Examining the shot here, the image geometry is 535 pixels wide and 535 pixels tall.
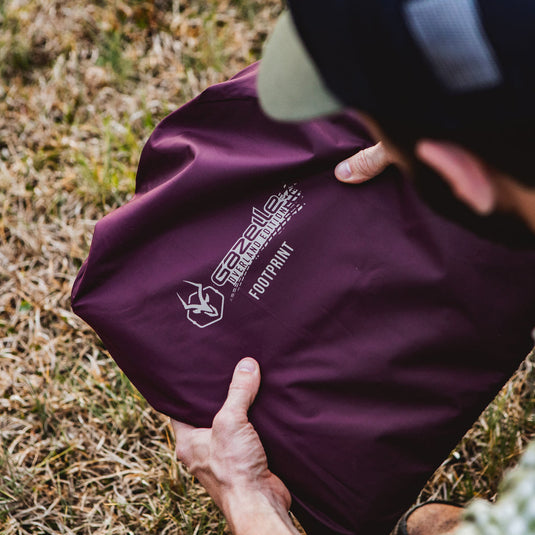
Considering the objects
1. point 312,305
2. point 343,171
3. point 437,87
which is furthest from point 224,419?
point 437,87

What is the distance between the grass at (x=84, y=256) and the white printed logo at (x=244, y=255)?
0.64m

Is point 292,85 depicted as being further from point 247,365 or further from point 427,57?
point 247,365

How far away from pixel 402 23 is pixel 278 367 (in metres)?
0.83

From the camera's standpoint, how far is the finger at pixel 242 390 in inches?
54.7

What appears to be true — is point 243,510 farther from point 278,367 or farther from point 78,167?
point 78,167

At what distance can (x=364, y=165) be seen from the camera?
4.50ft

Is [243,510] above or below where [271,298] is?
below

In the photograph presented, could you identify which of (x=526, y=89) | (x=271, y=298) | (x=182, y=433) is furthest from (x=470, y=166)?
(x=182, y=433)

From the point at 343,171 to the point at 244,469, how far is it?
0.68 meters

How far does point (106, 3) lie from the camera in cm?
297

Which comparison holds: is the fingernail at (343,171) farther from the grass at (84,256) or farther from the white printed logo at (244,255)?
the grass at (84,256)

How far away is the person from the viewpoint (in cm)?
78

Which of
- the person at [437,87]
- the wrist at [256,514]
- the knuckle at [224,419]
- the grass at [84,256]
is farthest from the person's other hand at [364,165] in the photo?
the grass at [84,256]

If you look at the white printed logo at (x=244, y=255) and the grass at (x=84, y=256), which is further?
the grass at (x=84, y=256)
